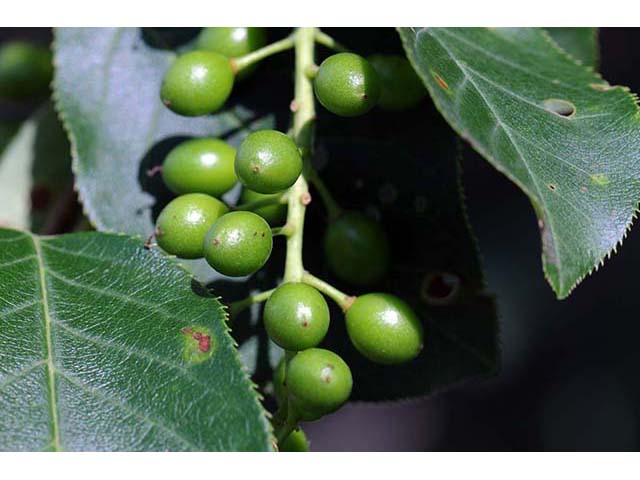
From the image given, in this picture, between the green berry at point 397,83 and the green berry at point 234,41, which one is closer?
the green berry at point 397,83

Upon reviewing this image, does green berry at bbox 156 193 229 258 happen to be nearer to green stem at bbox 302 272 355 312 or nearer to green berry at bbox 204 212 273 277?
green berry at bbox 204 212 273 277

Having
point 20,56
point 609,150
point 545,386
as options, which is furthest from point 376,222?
point 545,386

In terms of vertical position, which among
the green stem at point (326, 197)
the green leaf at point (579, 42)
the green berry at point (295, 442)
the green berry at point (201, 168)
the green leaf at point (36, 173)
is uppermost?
the green leaf at point (579, 42)

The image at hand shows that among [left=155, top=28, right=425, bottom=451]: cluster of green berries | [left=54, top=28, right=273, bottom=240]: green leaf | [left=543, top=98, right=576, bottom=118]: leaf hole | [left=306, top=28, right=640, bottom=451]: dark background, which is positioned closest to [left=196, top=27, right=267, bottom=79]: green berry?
[left=155, top=28, right=425, bottom=451]: cluster of green berries

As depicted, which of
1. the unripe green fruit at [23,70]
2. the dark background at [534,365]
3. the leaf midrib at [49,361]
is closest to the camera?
the leaf midrib at [49,361]

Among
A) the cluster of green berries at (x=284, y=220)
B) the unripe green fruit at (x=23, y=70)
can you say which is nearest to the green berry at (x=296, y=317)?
the cluster of green berries at (x=284, y=220)

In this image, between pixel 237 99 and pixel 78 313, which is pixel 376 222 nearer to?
pixel 237 99

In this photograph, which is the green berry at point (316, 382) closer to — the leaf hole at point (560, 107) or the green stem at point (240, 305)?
the green stem at point (240, 305)
